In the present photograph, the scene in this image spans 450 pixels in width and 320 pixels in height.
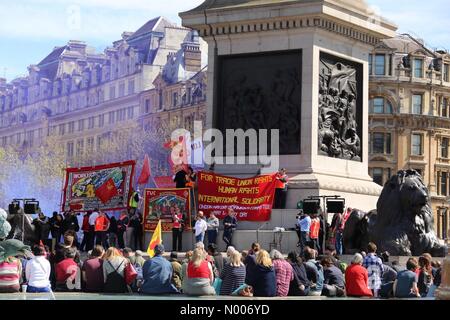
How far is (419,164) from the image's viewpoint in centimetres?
10694

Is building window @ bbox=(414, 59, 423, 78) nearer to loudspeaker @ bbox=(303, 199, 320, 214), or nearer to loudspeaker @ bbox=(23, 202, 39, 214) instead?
loudspeaker @ bbox=(23, 202, 39, 214)

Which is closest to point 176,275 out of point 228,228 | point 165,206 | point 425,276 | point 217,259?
point 217,259

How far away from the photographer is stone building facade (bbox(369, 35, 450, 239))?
105m

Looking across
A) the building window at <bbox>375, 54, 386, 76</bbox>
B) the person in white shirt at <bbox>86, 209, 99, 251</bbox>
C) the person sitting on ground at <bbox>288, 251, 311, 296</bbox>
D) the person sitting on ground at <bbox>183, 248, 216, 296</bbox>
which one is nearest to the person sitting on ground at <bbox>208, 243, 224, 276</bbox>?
the person sitting on ground at <bbox>288, 251, 311, 296</bbox>

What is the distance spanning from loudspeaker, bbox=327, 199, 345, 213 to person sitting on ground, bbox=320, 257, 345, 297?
6.71m

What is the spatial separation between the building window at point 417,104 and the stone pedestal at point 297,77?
69.6 m

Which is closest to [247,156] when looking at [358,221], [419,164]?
[358,221]

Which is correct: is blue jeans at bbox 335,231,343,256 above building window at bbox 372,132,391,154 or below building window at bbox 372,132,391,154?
below

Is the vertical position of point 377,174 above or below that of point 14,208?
above

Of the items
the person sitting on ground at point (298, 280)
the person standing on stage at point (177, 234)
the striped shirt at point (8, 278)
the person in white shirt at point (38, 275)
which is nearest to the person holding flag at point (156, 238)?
the person standing on stage at point (177, 234)

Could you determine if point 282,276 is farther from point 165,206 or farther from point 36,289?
point 165,206

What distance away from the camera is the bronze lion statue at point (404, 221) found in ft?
101

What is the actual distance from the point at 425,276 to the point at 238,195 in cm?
1086

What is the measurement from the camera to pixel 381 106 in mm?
105938
